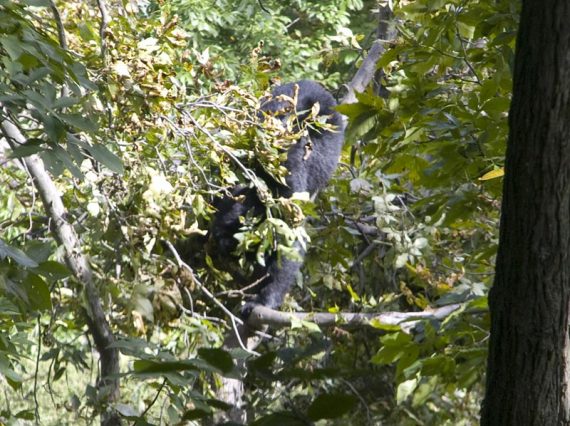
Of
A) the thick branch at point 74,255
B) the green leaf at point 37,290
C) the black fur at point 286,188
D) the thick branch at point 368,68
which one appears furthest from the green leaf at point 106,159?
the thick branch at point 368,68

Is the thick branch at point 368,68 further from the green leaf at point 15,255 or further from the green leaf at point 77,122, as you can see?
the green leaf at point 15,255

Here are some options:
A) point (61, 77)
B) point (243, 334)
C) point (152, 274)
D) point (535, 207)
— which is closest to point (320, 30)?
point (243, 334)

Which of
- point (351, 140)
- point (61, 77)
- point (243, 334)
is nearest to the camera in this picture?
point (61, 77)

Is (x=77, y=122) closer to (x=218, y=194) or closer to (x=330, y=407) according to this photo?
(x=330, y=407)

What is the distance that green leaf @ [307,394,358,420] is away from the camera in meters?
0.79

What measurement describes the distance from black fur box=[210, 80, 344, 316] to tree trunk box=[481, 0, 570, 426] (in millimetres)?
2468

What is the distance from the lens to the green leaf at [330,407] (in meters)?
0.79

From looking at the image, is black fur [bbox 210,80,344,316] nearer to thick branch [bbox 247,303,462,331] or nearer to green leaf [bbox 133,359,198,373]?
thick branch [bbox 247,303,462,331]

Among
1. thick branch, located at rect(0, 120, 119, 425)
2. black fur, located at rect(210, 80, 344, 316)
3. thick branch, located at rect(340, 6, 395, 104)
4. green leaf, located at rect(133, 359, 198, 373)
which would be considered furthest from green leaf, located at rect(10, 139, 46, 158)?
thick branch, located at rect(340, 6, 395, 104)

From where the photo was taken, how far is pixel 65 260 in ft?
8.58

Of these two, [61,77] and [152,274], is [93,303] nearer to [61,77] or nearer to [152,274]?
[152,274]

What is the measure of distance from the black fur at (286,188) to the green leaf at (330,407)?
105 inches

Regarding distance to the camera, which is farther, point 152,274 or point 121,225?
point 152,274

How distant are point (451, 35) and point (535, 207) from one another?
3.88 ft
